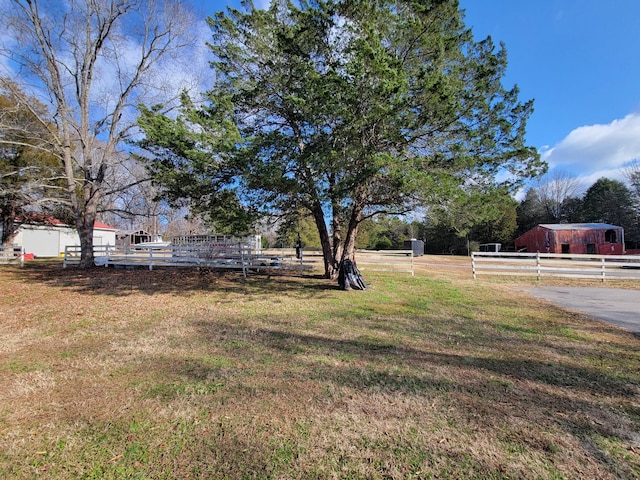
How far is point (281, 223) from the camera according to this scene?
12.1 meters

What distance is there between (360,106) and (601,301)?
7.94m

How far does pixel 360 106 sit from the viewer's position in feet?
24.3

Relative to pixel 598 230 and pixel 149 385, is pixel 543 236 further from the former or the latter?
pixel 149 385

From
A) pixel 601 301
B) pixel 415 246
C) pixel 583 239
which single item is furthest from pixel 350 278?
pixel 583 239

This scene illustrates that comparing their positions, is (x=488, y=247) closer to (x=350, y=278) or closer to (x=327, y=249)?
(x=327, y=249)

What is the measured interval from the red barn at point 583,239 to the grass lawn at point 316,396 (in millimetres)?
31184

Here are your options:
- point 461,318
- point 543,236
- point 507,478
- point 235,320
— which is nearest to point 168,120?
point 235,320

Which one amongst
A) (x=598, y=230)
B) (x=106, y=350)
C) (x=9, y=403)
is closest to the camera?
(x=9, y=403)

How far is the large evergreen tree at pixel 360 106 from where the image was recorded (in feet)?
23.8

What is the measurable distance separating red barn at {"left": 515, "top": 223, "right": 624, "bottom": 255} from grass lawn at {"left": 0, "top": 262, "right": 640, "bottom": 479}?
102 ft

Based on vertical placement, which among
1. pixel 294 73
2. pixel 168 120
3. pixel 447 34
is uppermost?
pixel 447 34

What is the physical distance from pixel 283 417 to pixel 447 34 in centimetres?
991

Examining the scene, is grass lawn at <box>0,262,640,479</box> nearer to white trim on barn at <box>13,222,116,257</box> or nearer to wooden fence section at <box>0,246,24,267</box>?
wooden fence section at <box>0,246,24,267</box>

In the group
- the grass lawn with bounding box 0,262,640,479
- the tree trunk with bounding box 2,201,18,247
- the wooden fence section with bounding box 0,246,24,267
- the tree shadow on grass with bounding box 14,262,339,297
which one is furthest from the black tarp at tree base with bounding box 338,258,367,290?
the tree trunk with bounding box 2,201,18,247
